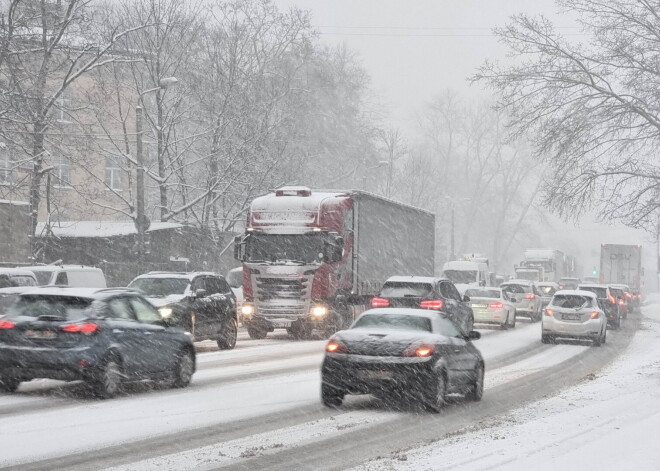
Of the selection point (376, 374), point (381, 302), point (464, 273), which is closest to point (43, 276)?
point (381, 302)

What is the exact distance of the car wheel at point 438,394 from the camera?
1386cm

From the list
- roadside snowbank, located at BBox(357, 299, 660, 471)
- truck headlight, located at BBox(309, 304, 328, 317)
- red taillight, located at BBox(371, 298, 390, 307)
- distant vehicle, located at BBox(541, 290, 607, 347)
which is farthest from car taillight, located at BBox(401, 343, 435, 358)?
distant vehicle, located at BBox(541, 290, 607, 347)

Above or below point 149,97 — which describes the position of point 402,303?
below

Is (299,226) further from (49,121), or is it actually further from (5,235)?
(5,235)

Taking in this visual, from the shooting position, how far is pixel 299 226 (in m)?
28.5

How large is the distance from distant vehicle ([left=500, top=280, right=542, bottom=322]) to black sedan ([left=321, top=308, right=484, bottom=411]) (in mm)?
30629

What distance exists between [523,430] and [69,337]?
239 inches

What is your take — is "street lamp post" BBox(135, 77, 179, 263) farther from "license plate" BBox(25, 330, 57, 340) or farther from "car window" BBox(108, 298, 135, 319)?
"license plate" BBox(25, 330, 57, 340)

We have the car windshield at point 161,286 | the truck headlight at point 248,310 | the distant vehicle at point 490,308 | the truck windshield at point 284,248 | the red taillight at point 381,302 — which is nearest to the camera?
the car windshield at point 161,286

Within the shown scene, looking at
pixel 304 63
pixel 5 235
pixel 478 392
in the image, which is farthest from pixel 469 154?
pixel 478 392

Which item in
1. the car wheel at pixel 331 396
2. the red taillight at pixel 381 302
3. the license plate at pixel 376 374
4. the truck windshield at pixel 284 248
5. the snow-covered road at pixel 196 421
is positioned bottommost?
the snow-covered road at pixel 196 421

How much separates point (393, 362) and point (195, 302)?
10.7 meters

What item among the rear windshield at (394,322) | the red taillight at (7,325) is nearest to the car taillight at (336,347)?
the rear windshield at (394,322)

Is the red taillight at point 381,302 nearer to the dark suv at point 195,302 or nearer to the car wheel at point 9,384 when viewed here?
the dark suv at point 195,302
